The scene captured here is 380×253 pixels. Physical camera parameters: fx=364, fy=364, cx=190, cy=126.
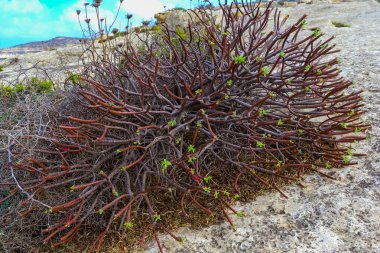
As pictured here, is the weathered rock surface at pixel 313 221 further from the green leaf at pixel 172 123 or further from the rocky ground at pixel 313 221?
the green leaf at pixel 172 123

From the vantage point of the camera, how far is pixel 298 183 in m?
2.75

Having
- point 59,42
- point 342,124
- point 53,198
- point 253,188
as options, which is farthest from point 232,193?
point 59,42

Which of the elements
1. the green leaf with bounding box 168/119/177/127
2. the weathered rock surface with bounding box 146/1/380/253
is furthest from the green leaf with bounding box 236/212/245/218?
the green leaf with bounding box 168/119/177/127

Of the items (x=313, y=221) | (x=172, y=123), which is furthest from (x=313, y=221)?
(x=172, y=123)

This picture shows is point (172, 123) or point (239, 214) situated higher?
point (172, 123)

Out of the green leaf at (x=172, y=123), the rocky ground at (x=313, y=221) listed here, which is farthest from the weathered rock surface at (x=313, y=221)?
the green leaf at (x=172, y=123)

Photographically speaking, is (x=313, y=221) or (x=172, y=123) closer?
(x=313, y=221)

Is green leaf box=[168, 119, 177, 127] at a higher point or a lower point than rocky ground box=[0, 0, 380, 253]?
higher

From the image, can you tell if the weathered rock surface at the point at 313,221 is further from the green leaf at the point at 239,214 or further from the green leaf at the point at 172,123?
the green leaf at the point at 172,123

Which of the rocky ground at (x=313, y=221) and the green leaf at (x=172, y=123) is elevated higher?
the green leaf at (x=172, y=123)

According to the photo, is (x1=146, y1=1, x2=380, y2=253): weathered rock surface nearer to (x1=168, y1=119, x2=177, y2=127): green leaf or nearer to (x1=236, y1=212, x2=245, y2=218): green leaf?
(x1=236, y1=212, x2=245, y2=218): green leaf

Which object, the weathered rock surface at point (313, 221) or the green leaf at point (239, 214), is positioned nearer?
the weathered rock surface at point (313, 221)

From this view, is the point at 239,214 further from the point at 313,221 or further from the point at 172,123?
the point at 172,123

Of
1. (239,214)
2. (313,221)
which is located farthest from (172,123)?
(313,221)
